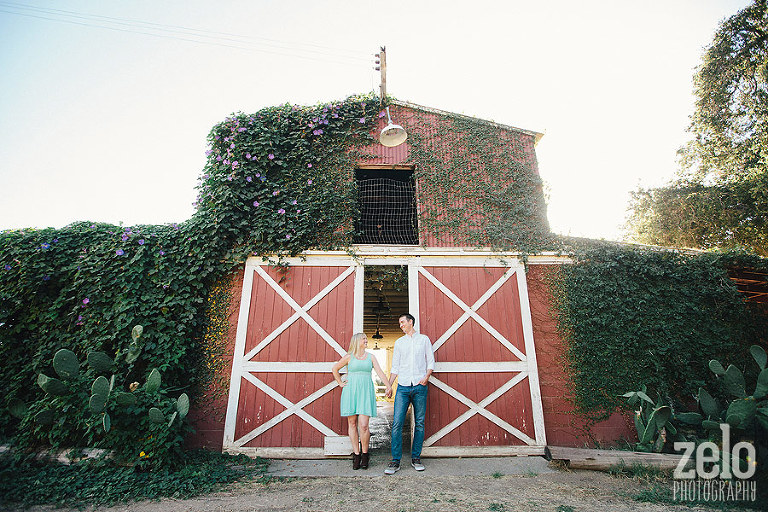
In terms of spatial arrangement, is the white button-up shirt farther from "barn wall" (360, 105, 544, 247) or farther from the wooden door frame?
"barn wall" (360, 105, 544, 247)

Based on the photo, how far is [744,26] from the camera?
12023 millimetres

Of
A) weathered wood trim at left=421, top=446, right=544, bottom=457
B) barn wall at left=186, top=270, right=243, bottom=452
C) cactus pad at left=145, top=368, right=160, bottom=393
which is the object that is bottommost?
weathered wood trim at left=421, top=446, right=544, bottom=457

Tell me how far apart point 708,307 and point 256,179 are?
25.0 feet

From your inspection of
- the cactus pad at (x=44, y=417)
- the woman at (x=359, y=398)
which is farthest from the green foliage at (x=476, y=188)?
the cactus pad at (x=44, y=417)

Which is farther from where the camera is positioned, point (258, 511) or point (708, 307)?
point (708, 307)

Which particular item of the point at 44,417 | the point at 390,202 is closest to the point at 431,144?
the point at 390,202

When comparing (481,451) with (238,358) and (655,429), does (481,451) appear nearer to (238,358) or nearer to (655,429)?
(655,429)

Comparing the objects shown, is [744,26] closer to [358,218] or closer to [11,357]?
[358,218]

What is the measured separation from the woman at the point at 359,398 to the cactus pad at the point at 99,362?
2.91m

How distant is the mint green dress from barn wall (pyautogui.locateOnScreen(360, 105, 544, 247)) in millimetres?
3126

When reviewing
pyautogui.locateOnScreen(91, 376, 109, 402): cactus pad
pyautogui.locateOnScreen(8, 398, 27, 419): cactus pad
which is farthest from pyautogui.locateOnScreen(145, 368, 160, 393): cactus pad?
pyautogui.locateOnScreen(8, 398, 27, 419): cactus pad

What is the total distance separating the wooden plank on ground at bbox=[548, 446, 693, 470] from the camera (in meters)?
4.31

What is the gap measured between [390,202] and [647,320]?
4653 millimetres

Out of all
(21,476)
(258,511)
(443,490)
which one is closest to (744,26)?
(443,490)
